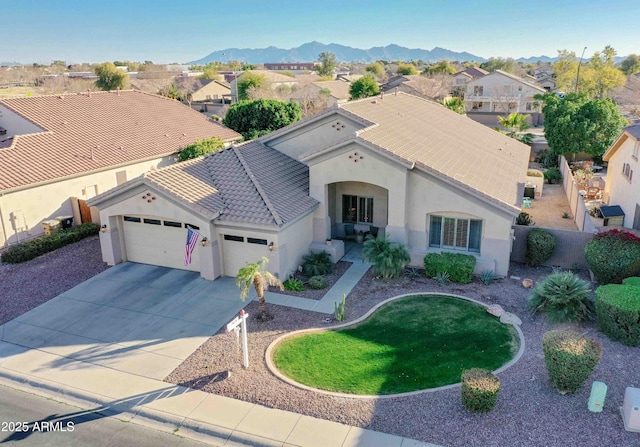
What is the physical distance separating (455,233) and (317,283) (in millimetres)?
6173

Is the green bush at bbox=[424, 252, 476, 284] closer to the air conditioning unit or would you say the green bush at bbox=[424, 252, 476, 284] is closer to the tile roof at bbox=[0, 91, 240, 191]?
the air conditioning unit

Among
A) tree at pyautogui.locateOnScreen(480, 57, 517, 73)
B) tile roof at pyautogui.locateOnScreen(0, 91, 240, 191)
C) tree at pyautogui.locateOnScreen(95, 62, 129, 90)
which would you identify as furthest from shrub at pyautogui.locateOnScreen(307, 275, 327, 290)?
tree at pyautogui.locateOnScreen(480, 57, 517, 73)

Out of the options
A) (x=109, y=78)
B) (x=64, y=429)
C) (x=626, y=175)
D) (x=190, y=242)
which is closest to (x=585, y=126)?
(x=626, y=175)

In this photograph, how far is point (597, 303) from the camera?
1496 centimetres

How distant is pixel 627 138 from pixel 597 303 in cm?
1421

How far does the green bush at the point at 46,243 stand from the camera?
853 inches

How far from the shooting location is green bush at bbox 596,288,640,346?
14008mm

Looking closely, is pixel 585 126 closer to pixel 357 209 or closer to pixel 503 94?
pixel 357 209

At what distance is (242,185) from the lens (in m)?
20.7

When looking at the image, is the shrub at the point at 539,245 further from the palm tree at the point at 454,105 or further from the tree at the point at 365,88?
the tree at the point at 365,88

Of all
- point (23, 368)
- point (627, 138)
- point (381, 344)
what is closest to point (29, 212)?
point (23, 368)

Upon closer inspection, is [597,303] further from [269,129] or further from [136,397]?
[269,129]

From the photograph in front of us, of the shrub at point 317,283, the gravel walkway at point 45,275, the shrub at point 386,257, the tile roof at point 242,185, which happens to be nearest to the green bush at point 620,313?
the shrub at point 386,257

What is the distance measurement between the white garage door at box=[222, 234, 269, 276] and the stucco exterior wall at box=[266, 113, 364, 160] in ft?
20.6
